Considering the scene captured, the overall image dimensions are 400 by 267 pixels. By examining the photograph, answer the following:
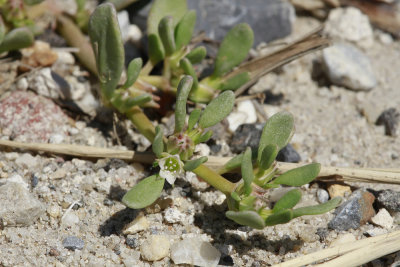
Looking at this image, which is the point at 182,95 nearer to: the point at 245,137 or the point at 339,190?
the point at 245,137

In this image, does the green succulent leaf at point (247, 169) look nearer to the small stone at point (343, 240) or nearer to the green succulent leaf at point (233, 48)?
the small stone at point (343, 240)

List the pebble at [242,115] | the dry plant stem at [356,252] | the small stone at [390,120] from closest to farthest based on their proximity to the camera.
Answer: the dry plant stem at [356,252] < the pebble at [242,115] < the small stone at [390,120]

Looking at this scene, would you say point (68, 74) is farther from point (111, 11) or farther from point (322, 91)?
point (322, 91)

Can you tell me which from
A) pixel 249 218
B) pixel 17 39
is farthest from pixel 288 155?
pixel 17 39

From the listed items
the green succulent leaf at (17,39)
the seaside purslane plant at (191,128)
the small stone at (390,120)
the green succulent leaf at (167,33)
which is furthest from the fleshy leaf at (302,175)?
the green succulent leaf at (17,39)

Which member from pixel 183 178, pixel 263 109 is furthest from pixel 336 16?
pixel 183 178
